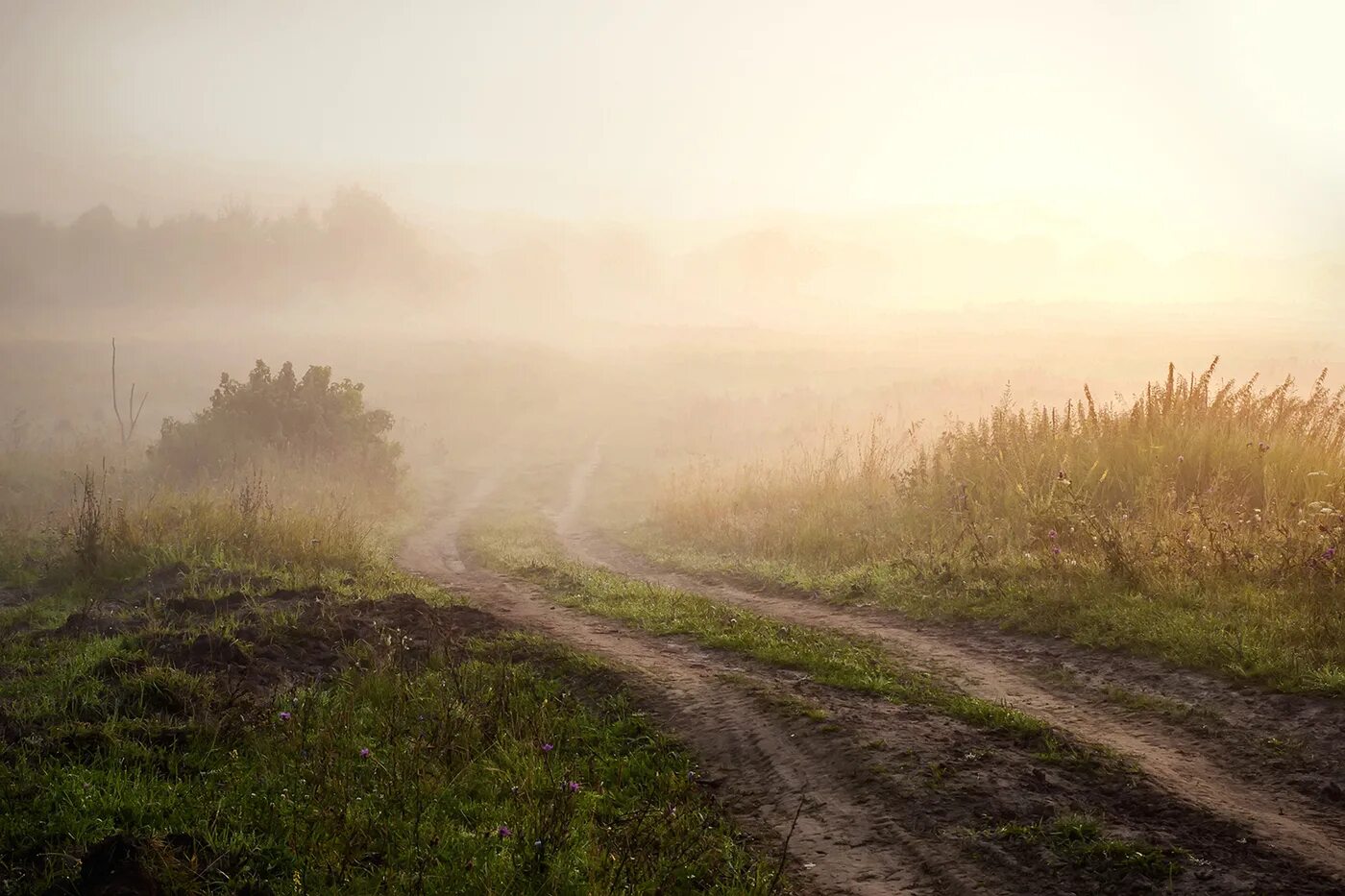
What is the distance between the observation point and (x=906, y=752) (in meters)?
6.09

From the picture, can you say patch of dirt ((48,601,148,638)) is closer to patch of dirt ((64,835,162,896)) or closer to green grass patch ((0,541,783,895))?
green grass patch ((0,541,783,895))

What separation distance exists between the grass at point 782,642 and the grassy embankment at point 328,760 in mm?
1888

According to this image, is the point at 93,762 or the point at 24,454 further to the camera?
the point at 24,454

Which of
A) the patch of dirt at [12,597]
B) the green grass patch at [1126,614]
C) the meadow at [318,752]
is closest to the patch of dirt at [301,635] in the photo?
the meadow at [318,752]

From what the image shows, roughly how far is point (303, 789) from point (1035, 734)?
5.22 m

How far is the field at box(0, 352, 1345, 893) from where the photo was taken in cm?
475

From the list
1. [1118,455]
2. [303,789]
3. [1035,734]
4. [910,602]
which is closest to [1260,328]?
[1118,455]

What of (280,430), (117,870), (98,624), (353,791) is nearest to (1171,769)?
(353,791)

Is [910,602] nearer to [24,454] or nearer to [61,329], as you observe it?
[24,454]

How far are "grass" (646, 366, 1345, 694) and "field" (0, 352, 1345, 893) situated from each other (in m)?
0.06

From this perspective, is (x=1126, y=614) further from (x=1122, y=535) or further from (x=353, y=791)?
(x=353, y=791)

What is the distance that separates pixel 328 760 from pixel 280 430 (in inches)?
950

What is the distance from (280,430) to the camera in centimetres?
2722

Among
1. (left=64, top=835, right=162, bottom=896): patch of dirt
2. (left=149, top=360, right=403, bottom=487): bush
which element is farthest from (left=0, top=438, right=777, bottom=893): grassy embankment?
(left=149, top=360, right=403, bottom=487): bush
